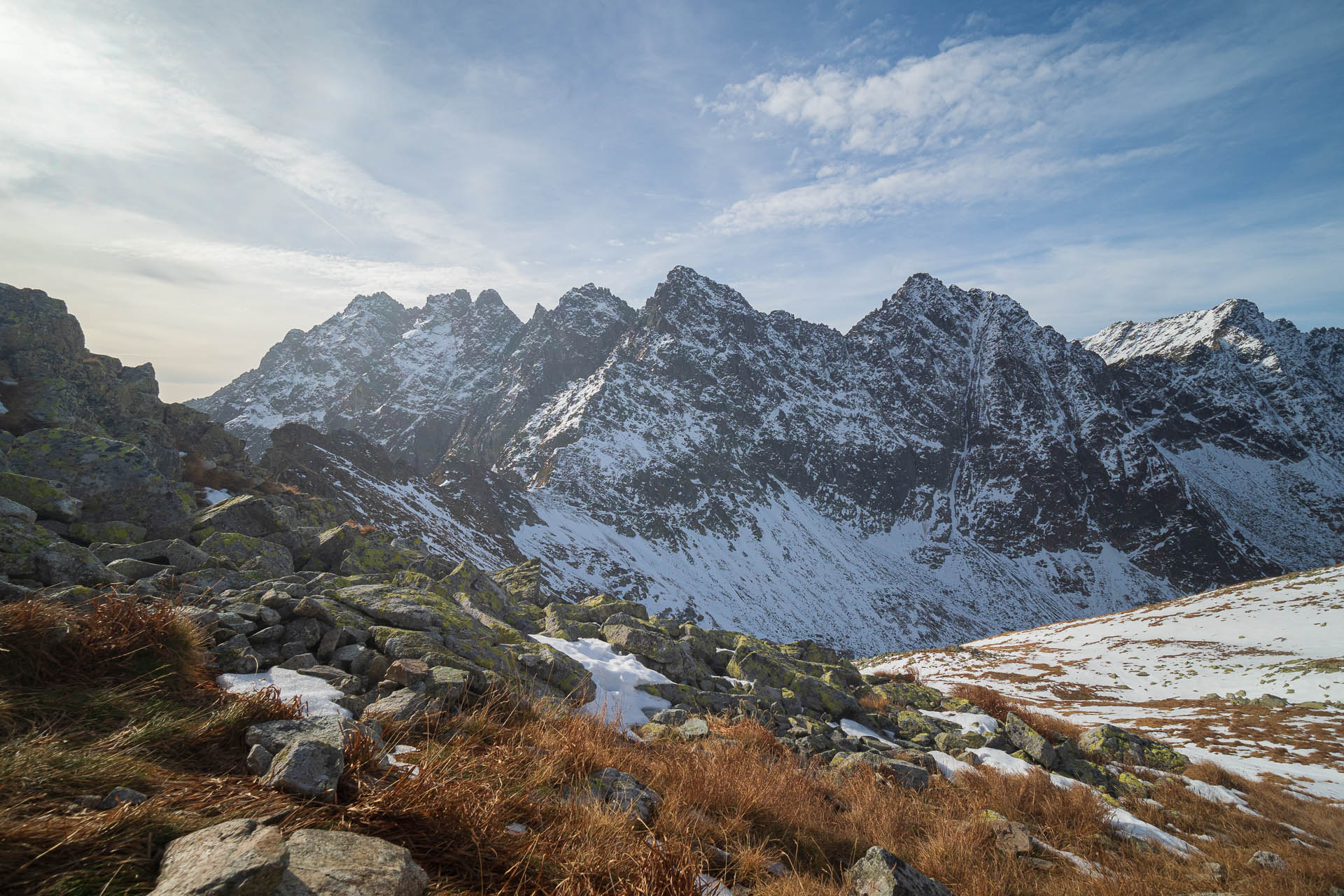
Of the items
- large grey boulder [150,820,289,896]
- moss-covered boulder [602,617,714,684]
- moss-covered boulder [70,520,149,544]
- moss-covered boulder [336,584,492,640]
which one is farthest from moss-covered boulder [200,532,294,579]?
large grey boulder [150,820,289,896]

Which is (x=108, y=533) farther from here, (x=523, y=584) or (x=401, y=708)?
(x=523, y=584)

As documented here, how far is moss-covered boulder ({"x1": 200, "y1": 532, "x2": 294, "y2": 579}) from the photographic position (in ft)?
28.5

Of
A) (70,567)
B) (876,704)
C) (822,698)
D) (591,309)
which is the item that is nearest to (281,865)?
(70,567)

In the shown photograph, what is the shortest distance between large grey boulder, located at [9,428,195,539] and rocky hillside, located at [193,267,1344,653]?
34446mm

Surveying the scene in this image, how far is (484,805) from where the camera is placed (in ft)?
9.34

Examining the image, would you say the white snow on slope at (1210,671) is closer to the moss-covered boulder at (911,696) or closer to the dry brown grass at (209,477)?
the moss-covered boulder at (911,696)

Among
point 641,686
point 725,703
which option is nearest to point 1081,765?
point 725,703

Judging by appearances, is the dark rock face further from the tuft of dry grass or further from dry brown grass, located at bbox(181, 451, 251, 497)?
the tuft of dry grass

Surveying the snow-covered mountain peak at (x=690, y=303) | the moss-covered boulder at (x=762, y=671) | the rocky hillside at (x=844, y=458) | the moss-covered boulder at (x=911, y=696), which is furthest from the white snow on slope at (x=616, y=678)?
the snow-covered mountain peak at (x=690, y=303)

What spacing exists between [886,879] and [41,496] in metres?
11.4

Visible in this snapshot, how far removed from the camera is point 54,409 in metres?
12.0

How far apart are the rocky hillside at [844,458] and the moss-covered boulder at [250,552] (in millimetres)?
35331

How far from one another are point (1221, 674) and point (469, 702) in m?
36.8

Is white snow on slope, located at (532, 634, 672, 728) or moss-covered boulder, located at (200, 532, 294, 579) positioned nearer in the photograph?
white snow on slope, located at (532, 634, 672, 728)
